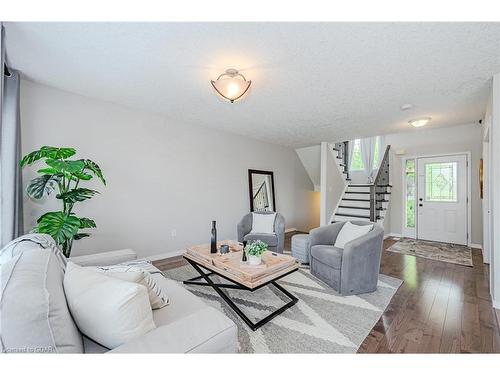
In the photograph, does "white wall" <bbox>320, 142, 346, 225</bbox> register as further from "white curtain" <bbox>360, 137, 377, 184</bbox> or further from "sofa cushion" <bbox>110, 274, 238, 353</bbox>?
"sofa cushion" <bbox>110, 274, 238, 353</bbox>

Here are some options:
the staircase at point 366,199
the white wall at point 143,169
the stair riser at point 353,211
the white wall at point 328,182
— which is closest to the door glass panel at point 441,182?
the staircase at point 366,199

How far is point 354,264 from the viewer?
239 centimetres

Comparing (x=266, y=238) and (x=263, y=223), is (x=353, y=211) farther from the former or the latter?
(x=266, y=238)

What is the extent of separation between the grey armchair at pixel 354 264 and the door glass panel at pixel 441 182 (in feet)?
11.9

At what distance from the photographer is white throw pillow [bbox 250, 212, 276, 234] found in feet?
12.4

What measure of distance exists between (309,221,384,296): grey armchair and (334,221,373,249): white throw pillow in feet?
0.28

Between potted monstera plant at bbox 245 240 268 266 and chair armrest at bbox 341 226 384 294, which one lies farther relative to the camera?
chair armrest at bbox 341 226 384 294

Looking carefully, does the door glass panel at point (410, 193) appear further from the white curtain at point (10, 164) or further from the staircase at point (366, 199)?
the white curtain at point (10, 164)

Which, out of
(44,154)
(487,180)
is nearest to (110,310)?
(44,154)

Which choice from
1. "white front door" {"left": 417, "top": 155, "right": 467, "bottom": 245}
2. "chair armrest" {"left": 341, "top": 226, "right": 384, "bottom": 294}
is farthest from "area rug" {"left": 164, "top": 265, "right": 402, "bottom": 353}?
"white front door" {"left": 417, "top": 155, "right": 467, "bottom": 245}

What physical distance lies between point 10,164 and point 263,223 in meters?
3.18
